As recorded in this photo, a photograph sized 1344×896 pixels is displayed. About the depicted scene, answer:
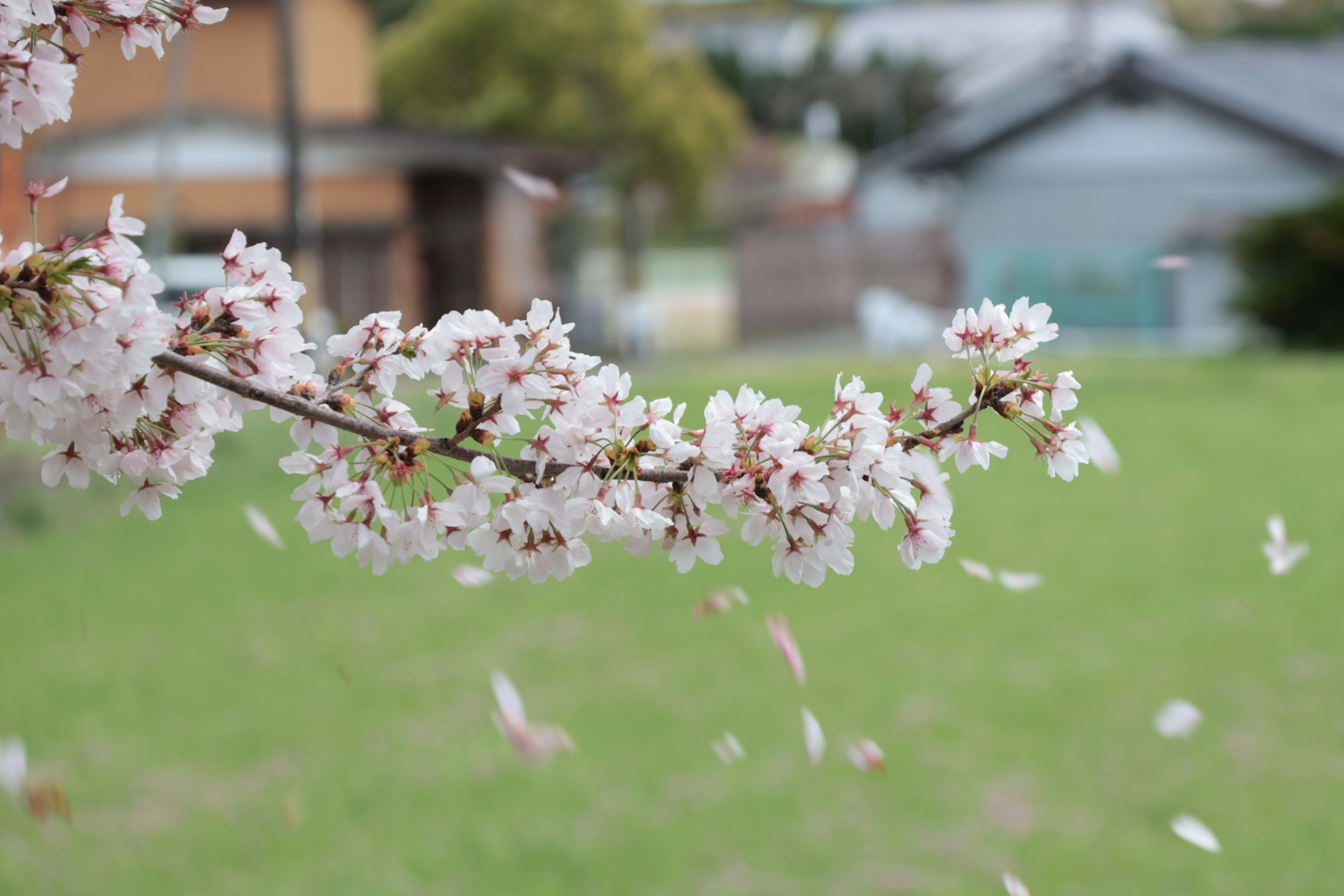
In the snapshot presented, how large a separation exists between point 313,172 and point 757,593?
964cm

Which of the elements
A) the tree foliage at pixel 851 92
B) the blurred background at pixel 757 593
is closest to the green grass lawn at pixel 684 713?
the blurred background at pixel 757 593

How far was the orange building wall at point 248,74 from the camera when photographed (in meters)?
14.5

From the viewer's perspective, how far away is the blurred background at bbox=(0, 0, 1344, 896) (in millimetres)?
3889

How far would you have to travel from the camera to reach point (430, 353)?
40.3 inches

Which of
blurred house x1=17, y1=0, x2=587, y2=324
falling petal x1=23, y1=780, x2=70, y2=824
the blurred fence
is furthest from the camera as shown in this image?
the blurred fence

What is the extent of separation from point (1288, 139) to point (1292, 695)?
11407 mm

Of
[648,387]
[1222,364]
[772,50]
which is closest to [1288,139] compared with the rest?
[1222,364]

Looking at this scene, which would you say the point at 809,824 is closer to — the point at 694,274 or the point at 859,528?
the point at 859,528

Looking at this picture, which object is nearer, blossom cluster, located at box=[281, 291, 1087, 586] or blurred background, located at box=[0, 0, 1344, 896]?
blossom cluster, located at box=[281, 291, 1087, 586]

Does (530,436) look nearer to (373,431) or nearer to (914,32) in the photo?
(373,431)

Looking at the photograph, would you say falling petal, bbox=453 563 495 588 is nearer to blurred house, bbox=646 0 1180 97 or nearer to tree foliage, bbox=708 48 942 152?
blurred house, bbox=646 0 1180 97

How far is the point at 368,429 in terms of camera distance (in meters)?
1.02

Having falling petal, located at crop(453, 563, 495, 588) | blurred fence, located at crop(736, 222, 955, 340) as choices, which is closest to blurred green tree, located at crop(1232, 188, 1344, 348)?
blurred fence, located at crop(736, 222, 955, 340)

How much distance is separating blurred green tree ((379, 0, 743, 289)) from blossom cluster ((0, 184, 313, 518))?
21.2m
